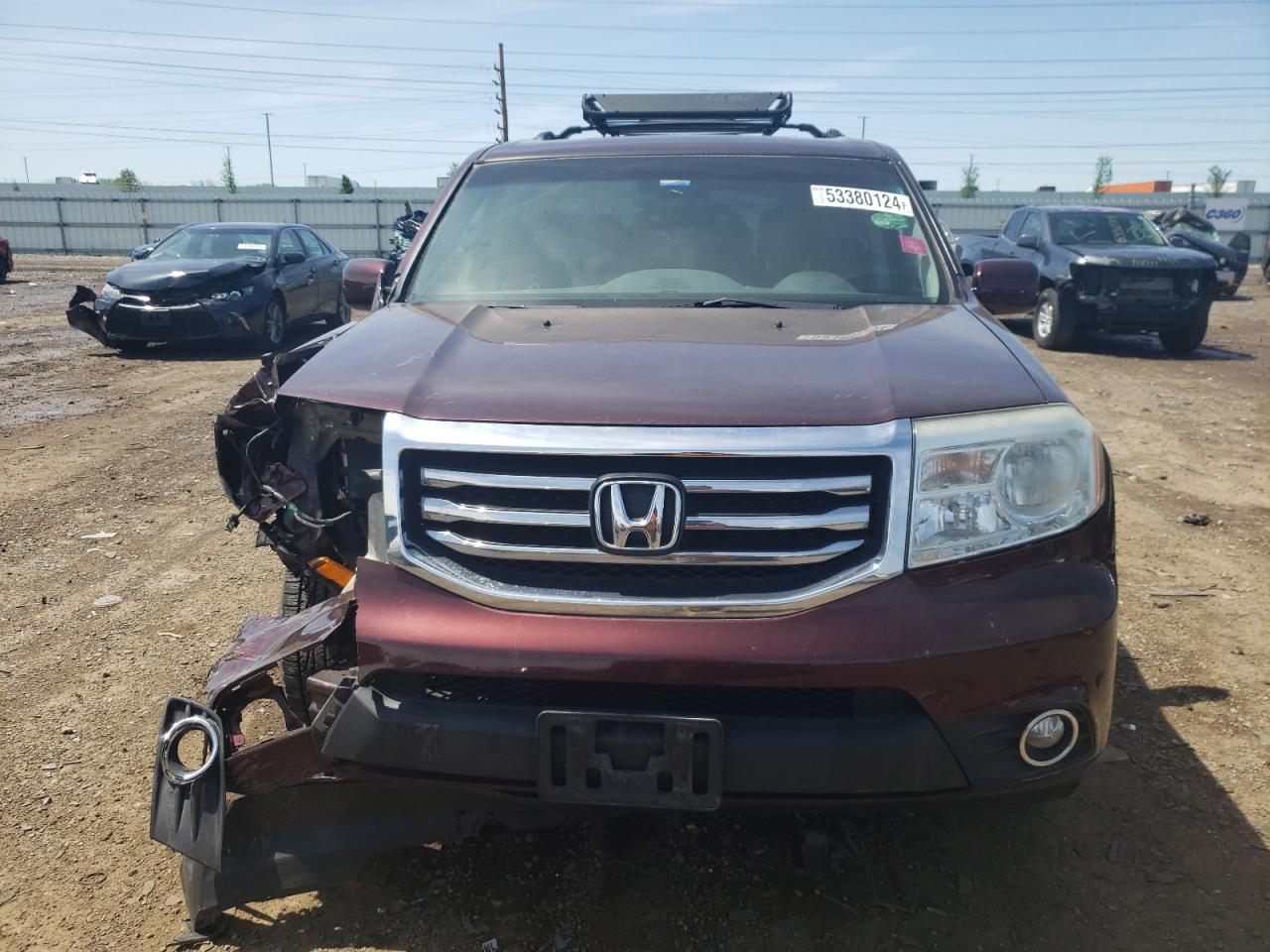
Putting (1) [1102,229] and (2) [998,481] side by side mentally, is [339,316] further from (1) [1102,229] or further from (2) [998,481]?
(2) [998,481]

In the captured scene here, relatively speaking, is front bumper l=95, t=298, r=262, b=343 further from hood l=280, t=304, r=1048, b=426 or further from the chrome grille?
the chrome grille

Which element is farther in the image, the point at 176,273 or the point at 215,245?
the point at 215,245

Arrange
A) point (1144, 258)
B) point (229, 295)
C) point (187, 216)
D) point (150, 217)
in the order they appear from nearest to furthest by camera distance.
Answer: point (229, 295) → point (1144, 258) → point (187, 216) → point (150, 217)

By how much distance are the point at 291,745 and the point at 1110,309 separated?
1174 centimetres

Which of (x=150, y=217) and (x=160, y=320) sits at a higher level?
(x=150, y=217)

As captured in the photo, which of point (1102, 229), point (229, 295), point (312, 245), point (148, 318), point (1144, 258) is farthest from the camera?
point (312, 245)

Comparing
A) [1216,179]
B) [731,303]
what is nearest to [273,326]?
[731,303]

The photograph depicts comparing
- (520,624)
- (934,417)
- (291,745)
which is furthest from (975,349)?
(291,745)

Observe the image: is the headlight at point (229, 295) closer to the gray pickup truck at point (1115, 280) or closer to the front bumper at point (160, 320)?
the front bumper at point (160, 320)

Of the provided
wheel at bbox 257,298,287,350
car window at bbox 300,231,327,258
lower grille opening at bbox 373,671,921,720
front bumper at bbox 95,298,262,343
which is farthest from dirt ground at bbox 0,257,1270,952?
car window at bbox 300,231,327,258

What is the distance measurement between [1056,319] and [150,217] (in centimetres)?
3389

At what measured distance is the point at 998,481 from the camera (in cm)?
211

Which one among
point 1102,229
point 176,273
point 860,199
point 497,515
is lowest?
point 176,273

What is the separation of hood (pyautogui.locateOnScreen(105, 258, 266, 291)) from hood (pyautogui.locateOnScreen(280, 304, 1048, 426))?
957 centimetres
